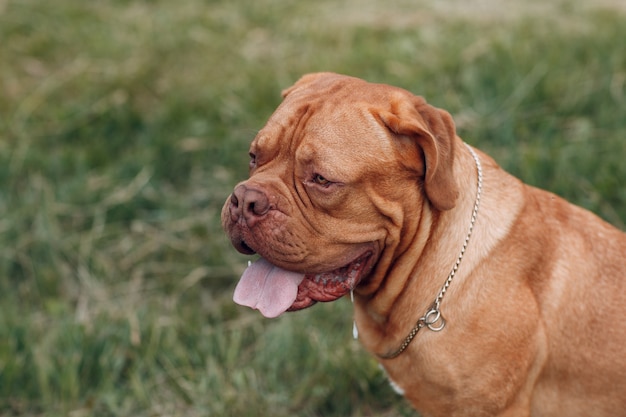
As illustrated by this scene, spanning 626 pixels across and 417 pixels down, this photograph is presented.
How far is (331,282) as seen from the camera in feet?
10.7

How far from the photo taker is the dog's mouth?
322cm

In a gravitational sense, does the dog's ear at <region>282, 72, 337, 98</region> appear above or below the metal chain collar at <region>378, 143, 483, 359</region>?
above

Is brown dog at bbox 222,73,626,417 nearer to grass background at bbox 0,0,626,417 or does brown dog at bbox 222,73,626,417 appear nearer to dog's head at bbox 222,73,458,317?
dog's head at bbox 222,73,458,317

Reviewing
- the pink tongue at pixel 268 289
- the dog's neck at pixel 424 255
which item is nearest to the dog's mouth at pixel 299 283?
the pink tongue at pixel 268 289

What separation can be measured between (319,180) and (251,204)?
26 centimetres

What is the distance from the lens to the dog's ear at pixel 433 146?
9.88 feet

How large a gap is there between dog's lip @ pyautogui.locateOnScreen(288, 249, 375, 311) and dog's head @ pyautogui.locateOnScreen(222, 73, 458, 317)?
0.02m

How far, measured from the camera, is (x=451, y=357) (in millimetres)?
3148

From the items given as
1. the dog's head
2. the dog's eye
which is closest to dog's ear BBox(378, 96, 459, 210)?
the dog's head

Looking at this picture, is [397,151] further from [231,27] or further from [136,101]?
[231,27]

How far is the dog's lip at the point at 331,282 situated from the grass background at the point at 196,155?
102 cm

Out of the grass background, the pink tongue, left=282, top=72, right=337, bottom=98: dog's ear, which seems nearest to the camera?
the pink tongue

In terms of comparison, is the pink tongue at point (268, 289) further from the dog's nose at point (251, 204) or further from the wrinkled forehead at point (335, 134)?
the wrinkled forehead at point (335, 134)

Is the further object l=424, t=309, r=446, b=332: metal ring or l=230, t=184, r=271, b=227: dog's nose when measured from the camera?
l=424, t=309, r=446, b=332: metal ring
